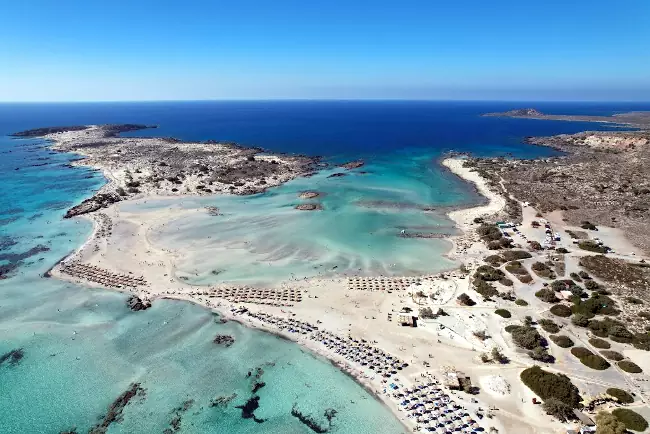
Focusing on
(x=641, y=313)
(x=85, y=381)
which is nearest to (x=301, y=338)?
(x=85, y=381)

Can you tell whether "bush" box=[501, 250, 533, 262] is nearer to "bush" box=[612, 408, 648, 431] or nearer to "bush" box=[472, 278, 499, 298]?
"bush" box=[472, 278, 499, 298]

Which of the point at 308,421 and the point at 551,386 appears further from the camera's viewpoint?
the point at 551,386

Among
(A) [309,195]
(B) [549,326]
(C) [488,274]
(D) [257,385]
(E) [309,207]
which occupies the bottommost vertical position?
(D) [257,385]

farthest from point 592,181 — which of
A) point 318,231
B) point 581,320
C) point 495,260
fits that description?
point 318,231

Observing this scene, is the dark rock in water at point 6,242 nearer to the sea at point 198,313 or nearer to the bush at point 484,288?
the sea at point 198,313

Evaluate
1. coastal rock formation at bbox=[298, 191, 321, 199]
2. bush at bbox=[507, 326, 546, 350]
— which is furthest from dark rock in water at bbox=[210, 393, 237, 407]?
coastal rock formation at bbox=[298, 191, 321, 199]

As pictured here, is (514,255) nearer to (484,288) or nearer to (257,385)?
(484,288)
